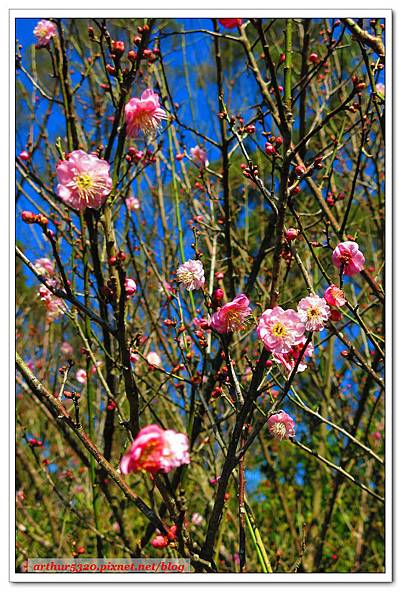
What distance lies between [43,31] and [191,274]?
109cm

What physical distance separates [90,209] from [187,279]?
264mm

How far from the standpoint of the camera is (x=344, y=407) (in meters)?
2.87

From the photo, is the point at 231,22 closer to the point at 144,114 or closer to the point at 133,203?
the point at 144,114

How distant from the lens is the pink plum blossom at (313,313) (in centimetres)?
111

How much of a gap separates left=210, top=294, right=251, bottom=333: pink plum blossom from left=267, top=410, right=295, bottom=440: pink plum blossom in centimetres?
23

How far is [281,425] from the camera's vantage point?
128cm

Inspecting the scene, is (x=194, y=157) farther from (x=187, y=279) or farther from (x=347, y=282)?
(x=347, y=282)

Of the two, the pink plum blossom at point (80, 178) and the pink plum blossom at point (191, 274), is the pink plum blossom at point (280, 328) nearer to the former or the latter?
the pink plum blossom at point (191, 274)

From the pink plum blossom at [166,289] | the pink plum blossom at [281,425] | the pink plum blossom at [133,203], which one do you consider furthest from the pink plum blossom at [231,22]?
the pink plum blossom at [133,203]
